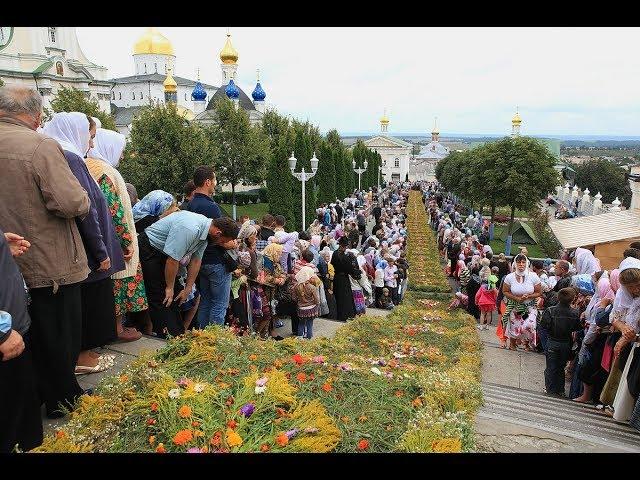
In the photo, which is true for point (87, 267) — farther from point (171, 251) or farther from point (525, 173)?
point (525, 173)

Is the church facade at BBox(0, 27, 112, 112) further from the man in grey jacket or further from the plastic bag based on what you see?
the man in grey jacket

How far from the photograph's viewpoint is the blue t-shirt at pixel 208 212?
521 centimetres

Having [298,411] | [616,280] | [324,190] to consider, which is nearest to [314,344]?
[298,411]

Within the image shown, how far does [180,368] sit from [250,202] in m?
40.2

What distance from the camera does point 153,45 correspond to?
71125mm

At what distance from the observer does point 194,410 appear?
3283 mm

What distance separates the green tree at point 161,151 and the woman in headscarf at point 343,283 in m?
20.8

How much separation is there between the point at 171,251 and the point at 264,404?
Answer: 72.3 inches

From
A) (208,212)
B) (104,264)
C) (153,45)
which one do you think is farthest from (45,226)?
(153,45)

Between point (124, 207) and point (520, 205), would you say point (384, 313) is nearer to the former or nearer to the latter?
point (124, 207)

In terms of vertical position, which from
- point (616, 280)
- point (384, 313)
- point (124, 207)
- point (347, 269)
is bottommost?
point (384, 313)

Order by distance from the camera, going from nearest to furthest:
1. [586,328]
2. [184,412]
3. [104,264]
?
[184,412], [104,264], [586,328]

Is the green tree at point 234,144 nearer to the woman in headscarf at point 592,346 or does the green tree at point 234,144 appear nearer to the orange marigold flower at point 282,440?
the woman in headscarf at point 592,346

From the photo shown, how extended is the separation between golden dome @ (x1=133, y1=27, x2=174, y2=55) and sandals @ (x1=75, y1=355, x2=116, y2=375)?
242 feet
